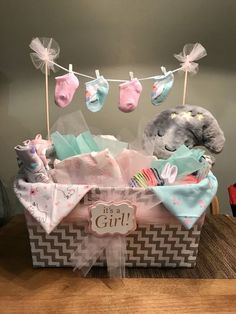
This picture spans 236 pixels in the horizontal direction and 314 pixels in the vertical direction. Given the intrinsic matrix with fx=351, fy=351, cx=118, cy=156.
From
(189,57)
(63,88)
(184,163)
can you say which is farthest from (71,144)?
(189,57)

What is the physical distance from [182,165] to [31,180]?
0.30m

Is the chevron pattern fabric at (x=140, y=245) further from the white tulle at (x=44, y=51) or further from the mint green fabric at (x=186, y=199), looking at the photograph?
the white tulle at (x=44, y=51)

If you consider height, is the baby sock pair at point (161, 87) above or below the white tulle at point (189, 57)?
below

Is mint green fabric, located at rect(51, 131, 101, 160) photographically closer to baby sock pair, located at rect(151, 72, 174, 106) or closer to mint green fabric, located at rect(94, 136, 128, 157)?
mint green fabric, located at rect(94, 136, 128, 157)

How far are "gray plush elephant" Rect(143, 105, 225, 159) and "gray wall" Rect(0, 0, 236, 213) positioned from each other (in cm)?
29

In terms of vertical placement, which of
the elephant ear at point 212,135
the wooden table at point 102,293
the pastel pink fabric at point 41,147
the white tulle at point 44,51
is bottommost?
the wooden table at point 102,293

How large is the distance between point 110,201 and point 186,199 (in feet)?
0.46

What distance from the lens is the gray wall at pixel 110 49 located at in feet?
3.42

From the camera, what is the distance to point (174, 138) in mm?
821

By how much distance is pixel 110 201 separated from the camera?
65 centimetres

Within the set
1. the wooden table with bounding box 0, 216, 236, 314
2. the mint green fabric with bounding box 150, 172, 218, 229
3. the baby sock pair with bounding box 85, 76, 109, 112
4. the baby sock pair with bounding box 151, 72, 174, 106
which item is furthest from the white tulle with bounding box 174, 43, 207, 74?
the wooden table with bounding box 0, 216, 236, 314

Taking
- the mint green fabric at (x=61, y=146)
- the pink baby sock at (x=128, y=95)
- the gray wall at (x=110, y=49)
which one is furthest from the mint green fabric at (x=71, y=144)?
the gray wall at (x=110, y=49)

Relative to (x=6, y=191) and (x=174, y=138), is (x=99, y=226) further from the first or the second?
(x=6, y=191)

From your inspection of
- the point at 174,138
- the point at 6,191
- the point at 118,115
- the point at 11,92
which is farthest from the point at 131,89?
the point at 6,191
